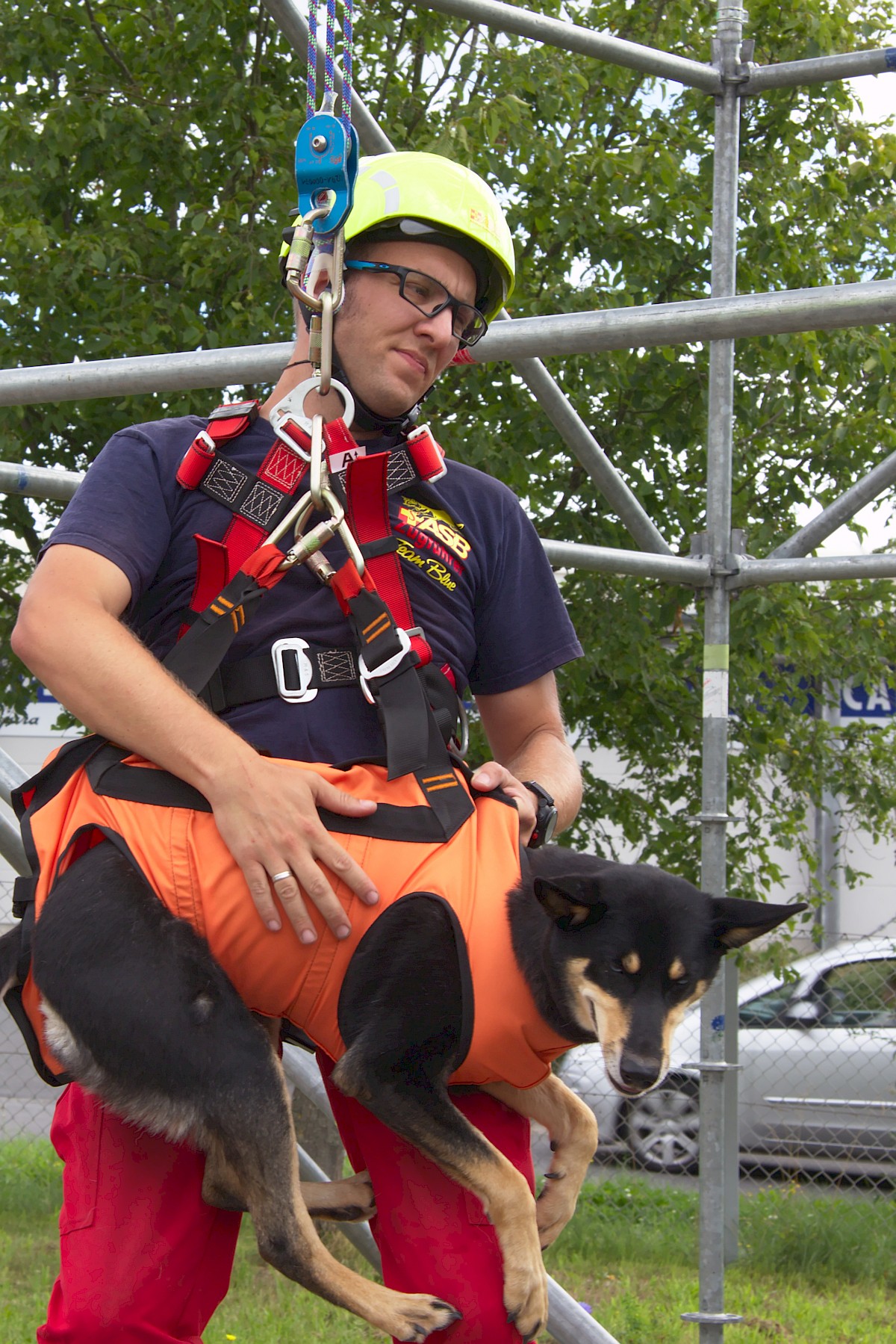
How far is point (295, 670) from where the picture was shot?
1.81 m

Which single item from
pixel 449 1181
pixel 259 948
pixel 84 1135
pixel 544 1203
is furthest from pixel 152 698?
pixel 544 1203

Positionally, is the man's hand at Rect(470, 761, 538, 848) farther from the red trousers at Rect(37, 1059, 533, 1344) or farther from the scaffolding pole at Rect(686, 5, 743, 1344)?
the scaffolding pole at Rect(686, 5, 743, 1344)

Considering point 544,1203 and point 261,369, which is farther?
point 261,369

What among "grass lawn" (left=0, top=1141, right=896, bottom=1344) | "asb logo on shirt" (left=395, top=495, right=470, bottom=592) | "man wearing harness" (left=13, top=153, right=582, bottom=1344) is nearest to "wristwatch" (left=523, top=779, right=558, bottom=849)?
"man wearing harness" (left=13, top=153, right=582, bottom=1344)

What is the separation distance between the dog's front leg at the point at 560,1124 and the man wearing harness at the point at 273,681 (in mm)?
34

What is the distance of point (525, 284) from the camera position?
18.0ft

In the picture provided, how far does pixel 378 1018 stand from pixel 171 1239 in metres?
0.48

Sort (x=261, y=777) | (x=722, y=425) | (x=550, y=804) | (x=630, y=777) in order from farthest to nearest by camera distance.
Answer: (x=630, y=777)
(x=722, y=425)
(x=550, y=804)
(x=261, y=777)

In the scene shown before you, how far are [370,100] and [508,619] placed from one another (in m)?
4.33

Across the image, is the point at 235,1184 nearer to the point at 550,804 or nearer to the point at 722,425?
the point at 550,804

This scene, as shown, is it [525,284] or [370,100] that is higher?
[370,100]

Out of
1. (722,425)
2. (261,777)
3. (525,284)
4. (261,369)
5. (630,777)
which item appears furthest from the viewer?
(630,777)

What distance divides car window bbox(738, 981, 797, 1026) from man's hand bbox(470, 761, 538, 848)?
5.67m

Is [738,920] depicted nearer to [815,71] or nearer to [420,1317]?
[420,1317]
